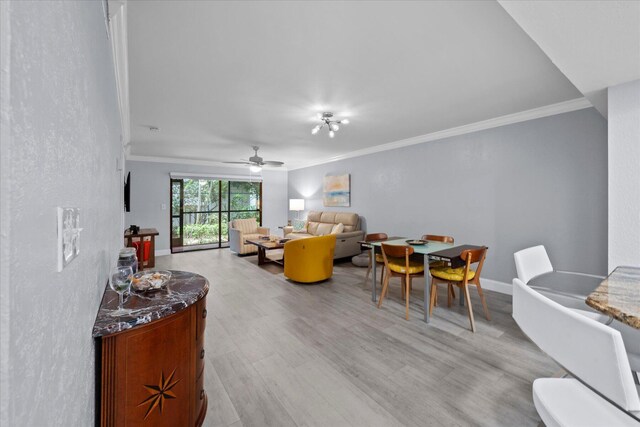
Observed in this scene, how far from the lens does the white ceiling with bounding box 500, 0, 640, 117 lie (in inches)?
53.1

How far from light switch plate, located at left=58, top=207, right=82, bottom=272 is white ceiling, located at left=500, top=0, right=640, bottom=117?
204 centimetres

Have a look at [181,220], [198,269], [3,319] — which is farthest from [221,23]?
[181,220]

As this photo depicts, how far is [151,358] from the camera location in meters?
1.17

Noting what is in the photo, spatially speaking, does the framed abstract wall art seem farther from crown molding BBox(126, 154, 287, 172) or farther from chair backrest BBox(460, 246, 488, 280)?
chair backrest BBox(460, 246, 488, 280)

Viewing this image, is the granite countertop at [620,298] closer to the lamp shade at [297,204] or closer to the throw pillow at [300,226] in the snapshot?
the throw pillow at [300,226]

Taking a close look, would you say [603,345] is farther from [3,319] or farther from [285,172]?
[285,172]

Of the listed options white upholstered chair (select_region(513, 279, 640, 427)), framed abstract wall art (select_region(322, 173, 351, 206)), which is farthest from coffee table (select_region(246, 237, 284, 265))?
white upholstered chair (select_region(513, 279, 640, 427))

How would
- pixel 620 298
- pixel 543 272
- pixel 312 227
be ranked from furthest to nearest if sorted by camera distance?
pixel 312 227 → pixel 543 272 → pixel 620 298

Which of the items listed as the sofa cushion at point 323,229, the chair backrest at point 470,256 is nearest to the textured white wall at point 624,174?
the chair backrest at point 470,256

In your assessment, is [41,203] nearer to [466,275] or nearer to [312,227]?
[466,275]

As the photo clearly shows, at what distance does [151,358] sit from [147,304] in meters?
0.24

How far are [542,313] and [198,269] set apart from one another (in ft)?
17.8

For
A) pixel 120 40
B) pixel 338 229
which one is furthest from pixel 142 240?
pixel 120 40

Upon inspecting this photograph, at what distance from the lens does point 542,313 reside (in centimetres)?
107
